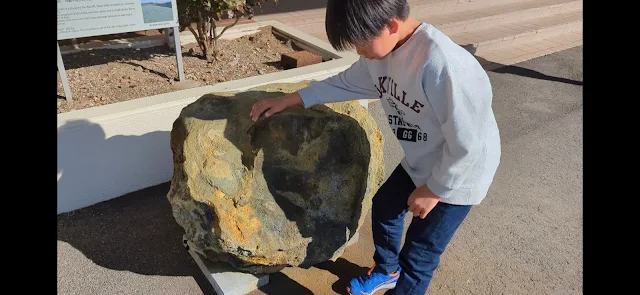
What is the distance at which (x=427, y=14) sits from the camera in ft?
22.5

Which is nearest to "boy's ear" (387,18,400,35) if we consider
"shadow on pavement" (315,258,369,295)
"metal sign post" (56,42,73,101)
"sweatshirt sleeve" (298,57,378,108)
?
"sweatshirt sleeve" (298,57,378,108)

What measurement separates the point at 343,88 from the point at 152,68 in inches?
96.3

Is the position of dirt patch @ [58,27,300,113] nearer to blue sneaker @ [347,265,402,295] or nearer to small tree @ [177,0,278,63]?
small tree @ [177,0,278,63]

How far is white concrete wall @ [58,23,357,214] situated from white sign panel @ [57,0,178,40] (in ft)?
1.99

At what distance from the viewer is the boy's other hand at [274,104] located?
2170 millimetres

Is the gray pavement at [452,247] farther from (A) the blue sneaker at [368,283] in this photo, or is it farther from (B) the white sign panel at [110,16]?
(B) the white sign panel at [110,16]

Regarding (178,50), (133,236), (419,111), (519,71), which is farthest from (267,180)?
(519,71)

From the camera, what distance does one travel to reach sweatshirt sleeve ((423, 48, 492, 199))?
161 cm

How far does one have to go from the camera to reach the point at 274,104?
7.22ft

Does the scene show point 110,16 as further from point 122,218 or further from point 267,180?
point 267,180

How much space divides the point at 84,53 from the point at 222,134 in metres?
2.67

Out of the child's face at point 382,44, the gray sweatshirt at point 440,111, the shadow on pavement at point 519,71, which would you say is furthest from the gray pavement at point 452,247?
the shadow on pavement at point 519,71

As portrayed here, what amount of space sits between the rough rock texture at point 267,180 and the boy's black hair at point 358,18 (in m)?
0.73

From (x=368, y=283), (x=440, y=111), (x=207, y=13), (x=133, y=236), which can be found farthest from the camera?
(x=207, y=13)
